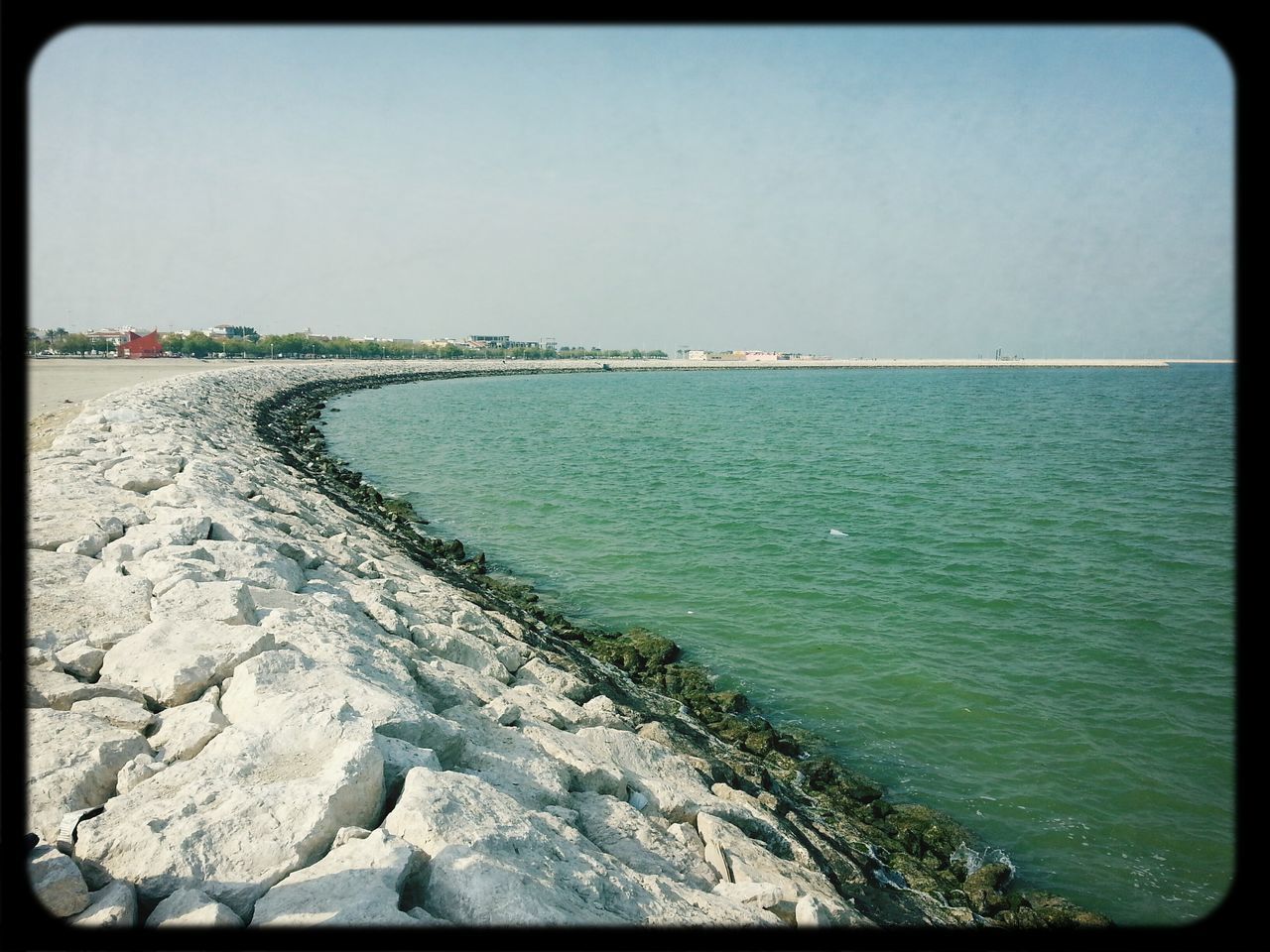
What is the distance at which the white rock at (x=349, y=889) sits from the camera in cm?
224

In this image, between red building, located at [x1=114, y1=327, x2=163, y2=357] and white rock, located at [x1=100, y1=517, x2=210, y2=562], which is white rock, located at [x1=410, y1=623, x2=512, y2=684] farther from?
red building, located at [x1=114, y1=327, x2=163, y2=357]

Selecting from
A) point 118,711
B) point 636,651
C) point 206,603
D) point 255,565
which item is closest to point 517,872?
point 118,711

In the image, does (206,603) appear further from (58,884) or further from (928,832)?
(928,832)

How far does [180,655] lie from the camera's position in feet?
13.0

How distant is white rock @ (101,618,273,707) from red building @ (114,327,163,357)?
3002 inches

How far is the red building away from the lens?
6672cm

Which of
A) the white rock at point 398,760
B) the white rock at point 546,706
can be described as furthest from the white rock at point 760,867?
the white rock at point 398,760

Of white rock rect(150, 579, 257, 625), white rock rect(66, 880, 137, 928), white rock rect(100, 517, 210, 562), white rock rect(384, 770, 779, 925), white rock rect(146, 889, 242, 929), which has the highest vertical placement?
white rock rect(100, 517, 210, 562)

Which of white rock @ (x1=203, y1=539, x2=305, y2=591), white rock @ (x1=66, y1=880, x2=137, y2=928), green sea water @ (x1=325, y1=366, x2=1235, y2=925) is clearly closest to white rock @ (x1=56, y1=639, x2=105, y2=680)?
white rock @ (x1=203, y1=539, x2=305, y2=591)

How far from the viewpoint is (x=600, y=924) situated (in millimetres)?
2555

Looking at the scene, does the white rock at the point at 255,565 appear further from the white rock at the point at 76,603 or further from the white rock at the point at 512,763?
the white rock at the point at 512,763

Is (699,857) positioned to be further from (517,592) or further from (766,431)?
(766,431)
